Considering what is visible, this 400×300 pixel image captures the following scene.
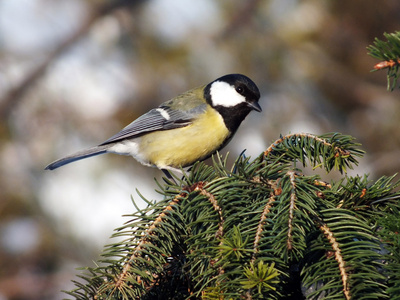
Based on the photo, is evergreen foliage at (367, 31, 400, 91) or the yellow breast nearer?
evergreen foliage at (367, 31, 400, 91)

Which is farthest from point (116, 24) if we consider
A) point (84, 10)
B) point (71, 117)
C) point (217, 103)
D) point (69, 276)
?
point (69, 276)

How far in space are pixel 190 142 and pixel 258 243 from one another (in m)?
1.55

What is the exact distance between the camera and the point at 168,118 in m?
2.81

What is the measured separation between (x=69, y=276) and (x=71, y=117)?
4.28 ft

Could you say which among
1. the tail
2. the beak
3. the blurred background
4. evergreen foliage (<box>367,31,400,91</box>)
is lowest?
evergreen foliage (<box>367,31,400,91</box>)

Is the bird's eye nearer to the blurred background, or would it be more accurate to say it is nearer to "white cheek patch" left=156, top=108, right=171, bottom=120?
"white cheek patch" left=156, top=108, right=171, bottom=120

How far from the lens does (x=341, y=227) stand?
3.50 feet

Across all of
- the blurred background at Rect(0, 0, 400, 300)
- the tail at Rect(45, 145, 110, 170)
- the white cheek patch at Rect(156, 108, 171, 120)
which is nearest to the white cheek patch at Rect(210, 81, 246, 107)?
the white cheek patch at Rect(156, 108, 171, 120)

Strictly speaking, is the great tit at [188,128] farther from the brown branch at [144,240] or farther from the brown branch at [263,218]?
the brown branch at [263,218]

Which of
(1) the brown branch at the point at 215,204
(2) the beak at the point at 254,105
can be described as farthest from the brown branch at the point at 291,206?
(2) the beak at the point at 254,105

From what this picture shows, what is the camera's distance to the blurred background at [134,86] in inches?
144

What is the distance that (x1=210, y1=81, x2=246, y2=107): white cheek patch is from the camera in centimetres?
268

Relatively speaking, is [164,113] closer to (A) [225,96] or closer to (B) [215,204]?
(A) [225,96]

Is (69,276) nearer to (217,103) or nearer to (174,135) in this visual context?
(174,135)
